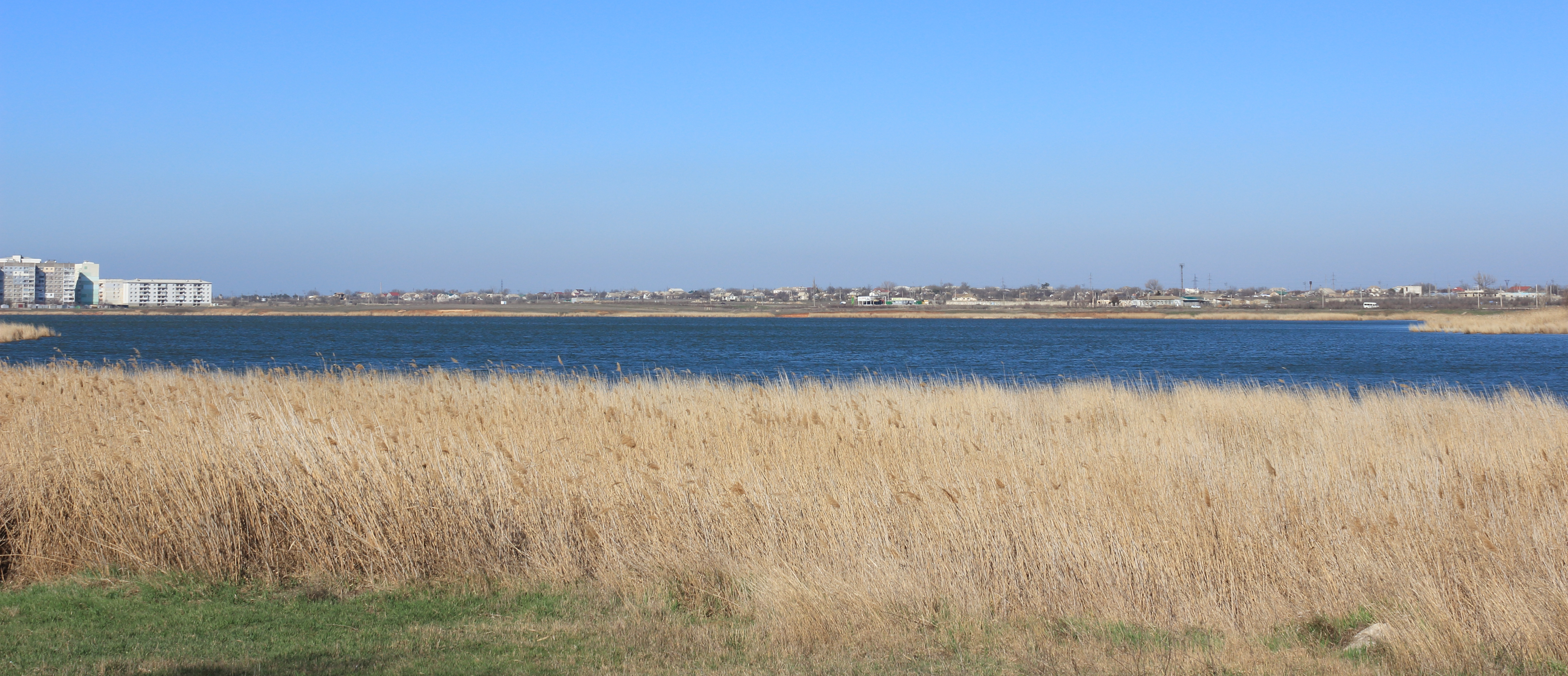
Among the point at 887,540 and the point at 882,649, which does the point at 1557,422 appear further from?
the point at 882,649

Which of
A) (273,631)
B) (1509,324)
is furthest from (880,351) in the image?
(1509,324)

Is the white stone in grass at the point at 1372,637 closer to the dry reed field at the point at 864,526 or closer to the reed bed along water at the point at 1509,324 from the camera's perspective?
the dry reed field at the point at 864,526

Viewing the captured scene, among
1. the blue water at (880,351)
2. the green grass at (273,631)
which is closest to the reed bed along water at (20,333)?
the blue water at (880,351)

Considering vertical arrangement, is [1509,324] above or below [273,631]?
above

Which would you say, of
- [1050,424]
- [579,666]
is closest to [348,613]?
[579,666]

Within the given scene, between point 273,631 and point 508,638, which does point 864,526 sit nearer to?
point 508,638

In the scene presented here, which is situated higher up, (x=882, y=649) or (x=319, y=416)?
(x=319, y=416)

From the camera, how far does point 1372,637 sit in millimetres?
6633

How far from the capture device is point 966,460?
10719 millimetres

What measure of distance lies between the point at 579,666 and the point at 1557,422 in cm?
1486

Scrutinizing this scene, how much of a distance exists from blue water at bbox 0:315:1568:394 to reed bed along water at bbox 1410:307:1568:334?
3.93 metres

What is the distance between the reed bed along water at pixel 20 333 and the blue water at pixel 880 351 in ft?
3.04

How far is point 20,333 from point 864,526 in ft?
258

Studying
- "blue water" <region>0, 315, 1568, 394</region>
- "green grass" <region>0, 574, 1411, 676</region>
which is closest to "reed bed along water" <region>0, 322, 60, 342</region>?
"blue water" <region>0, 315, 1568, 394</region>
